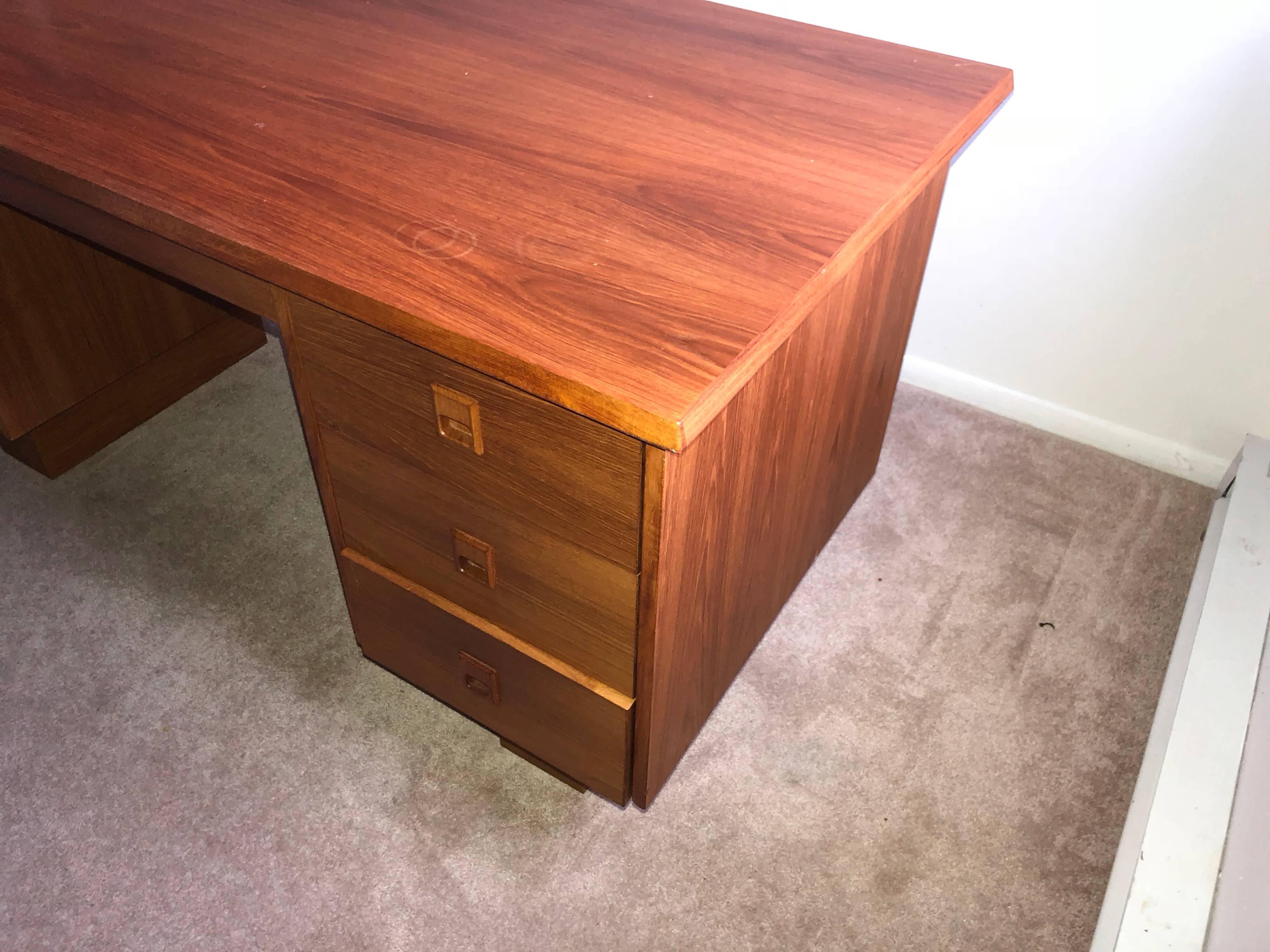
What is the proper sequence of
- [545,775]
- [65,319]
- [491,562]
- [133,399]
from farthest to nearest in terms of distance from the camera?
1. [133,399]
2. [65,319]
3. [545,775]
4. [491,562]

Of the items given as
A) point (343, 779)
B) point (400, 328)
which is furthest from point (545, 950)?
point (400, 328)

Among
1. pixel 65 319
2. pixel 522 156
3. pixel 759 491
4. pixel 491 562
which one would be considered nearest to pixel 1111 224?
pixel 759 491

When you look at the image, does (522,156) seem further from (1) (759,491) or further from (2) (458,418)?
(1) (759,491)

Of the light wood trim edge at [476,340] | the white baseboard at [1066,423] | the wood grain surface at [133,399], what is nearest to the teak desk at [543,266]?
the light wood trim edge at [476,340]

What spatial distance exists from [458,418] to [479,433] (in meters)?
0.02

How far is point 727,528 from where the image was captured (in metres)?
0.93

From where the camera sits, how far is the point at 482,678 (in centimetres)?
107

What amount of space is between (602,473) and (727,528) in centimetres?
20

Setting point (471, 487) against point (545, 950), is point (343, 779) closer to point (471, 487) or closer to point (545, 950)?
point (545, 950)

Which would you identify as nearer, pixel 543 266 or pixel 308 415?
pixel 543 266

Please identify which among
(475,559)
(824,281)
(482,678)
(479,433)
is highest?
(824,281)

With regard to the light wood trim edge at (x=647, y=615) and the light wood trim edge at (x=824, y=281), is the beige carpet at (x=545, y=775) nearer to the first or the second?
the light wood trim edge at (x=647, y=615)

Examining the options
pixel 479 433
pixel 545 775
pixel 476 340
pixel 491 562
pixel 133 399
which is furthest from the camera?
pixel 133 399

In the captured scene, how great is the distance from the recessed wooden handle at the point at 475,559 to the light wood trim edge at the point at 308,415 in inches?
6.6
